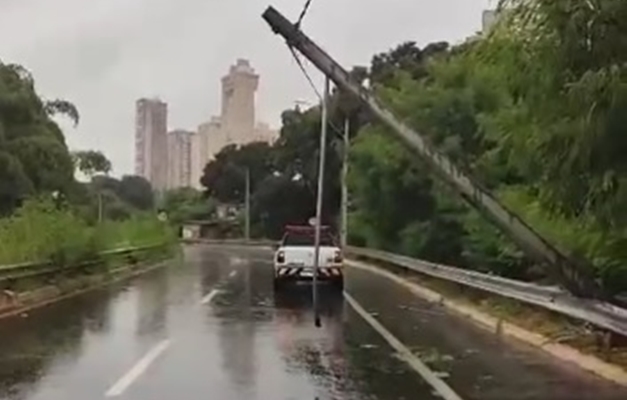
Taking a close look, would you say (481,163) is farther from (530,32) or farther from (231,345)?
(530,32)

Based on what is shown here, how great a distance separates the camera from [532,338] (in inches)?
746

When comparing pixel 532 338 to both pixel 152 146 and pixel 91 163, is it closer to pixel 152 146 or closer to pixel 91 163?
pixel 91 163

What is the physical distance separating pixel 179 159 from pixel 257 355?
143790 mm

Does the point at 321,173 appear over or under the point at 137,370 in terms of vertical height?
over

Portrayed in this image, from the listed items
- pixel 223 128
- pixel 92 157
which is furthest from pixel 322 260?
pixel 223 128

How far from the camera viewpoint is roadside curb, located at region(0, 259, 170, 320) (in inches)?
978

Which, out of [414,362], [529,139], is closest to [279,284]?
[414,362]

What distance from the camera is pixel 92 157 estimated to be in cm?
6844

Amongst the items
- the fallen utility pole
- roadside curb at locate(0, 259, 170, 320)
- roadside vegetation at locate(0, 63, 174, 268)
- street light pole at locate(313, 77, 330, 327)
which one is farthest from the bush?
the fallen utility pole

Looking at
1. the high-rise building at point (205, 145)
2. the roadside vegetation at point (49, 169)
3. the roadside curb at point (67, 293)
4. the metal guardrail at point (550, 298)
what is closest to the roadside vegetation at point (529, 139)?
the metal guardrail at point (550, 298)

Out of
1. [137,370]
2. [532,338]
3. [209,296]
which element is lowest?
[137,370]

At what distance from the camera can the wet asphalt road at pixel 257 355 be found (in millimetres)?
13312

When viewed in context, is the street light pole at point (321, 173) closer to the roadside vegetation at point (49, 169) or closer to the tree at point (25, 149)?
the roadside vegetation at point (49, 169)

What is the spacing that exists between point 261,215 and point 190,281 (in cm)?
7308
